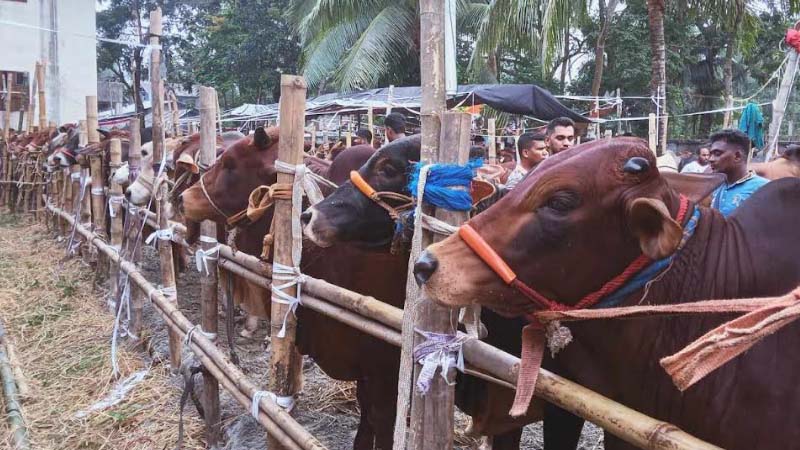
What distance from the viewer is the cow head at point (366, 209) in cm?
335

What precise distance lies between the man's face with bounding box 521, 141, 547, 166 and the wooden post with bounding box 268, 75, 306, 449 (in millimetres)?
3118

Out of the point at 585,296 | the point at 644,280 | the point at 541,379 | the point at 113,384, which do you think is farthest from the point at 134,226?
the point at 644,280

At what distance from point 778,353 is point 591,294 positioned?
1.94ft

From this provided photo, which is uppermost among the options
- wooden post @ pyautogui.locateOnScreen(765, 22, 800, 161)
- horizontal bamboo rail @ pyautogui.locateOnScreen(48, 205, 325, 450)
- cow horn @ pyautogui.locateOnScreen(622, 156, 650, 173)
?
wooden post @ pyautogui.locateOnScreen(765, 22, 800, 161)

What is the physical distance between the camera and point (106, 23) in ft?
119

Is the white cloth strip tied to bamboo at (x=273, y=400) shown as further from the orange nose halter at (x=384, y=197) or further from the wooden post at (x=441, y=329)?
the wooden post at (x=441, y=329)

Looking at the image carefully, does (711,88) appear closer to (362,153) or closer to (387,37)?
(387,37)

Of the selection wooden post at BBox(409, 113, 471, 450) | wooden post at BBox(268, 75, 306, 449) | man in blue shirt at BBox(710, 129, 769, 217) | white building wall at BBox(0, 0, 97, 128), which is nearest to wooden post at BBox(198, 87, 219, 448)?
wooden post at BBox(268, 75, 306, 449)

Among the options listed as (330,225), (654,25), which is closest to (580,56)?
(654,25)

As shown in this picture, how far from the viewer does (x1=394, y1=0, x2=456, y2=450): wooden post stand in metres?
2.41

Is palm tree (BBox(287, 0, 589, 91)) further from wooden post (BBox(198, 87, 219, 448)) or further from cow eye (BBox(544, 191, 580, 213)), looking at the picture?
cow eye (BBox(544, 191, 580, 213))

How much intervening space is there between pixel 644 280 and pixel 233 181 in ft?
10.4

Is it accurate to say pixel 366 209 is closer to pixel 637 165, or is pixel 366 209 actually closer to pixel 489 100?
pixel 637 165

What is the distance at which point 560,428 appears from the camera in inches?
132
